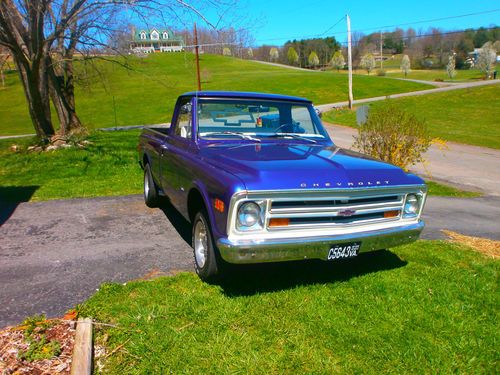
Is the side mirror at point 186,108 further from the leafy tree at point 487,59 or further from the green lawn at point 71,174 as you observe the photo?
the leafy tree at point 487,59

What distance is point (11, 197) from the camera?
7633 mm

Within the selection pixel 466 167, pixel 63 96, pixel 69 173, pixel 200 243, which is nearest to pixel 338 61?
pixel 63 96

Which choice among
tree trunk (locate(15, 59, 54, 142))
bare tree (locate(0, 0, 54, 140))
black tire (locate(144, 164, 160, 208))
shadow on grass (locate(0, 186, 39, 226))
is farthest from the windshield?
tree trunk (locate(15, 59, 54, 142))

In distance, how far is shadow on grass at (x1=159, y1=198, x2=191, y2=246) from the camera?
5.40m

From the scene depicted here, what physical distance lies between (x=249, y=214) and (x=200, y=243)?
992mm

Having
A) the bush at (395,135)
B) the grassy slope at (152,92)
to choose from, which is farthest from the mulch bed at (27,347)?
the grassy slope at (152,92)

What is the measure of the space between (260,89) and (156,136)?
43.7 metres

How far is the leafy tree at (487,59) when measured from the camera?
6638 cm

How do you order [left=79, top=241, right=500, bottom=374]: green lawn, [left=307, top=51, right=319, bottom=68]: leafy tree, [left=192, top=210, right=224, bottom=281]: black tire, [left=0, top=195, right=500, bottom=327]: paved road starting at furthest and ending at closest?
[left=307, top=51, right=319, bottom=68]: leafy tree
[left=0, top=195, right=500, bottom=327]: paved road
[left=192, top=210, right=224, bottom=281]: black tire
[left=79, top=241, right=500, bottom=374]: green lawn

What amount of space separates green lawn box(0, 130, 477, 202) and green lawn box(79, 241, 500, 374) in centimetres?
487

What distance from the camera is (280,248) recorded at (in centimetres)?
324

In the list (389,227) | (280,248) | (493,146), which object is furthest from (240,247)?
(493,146)

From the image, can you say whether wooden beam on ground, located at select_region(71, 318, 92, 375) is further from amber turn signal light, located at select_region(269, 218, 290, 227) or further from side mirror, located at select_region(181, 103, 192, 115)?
side mirror, located at select_region(181, 103, 192, 115)

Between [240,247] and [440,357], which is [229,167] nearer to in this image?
[240,247]
